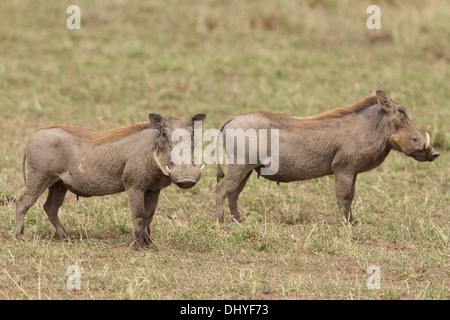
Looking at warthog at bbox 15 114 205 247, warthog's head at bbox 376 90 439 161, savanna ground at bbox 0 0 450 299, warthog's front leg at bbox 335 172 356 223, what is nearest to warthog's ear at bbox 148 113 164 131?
warthog at bbox 15 114 205 247

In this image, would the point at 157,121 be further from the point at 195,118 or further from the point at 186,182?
the point at 186,182

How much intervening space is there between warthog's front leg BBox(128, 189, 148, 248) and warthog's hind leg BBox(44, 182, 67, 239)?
672 mm

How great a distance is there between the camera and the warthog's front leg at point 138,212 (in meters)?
6.04

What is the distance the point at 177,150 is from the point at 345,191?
1.84 meters

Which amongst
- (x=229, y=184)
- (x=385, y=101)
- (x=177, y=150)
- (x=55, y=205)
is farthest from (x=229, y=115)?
(x=177, y=150)

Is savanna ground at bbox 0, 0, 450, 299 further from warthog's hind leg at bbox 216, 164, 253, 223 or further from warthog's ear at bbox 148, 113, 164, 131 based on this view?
warthog's ear at bbox 148, 113, 164, 131

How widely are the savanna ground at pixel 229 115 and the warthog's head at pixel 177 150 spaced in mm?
637

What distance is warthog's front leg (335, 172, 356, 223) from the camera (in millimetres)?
6895

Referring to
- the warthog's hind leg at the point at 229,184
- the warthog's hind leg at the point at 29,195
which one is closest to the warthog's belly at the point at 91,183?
the warthog's hind leg at the point at 29,195

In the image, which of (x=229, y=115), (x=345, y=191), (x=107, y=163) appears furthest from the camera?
(x=229, y=115)

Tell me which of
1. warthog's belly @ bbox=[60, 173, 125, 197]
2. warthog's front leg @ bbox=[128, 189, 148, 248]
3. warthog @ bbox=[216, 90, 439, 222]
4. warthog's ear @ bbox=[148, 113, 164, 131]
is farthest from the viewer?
warthog @ bbox=[216, 90, 439, 222]

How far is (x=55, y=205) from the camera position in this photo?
6.39 m

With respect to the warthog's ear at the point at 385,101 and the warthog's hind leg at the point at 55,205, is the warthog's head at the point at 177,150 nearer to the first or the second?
the warthog's hind leg at the point at 55,205
